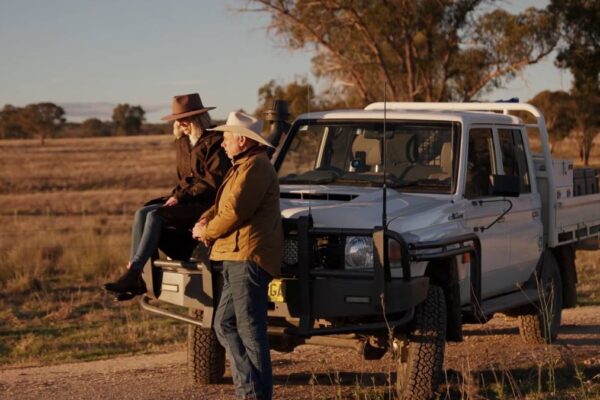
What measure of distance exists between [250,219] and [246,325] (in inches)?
24.8

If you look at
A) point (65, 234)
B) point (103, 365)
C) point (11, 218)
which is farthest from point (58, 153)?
point (103, 365)

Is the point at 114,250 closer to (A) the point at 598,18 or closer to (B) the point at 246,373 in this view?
(B) the point at 246,373

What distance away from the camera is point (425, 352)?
7.28m

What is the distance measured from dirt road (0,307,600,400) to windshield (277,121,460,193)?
1.40 m

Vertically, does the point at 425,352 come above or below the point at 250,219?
below

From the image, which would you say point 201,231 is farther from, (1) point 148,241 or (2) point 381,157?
(2) point 381,157

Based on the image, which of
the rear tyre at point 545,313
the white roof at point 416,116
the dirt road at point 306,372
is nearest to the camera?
the dirt road at point 306,372

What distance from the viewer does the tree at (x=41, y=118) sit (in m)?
76.6

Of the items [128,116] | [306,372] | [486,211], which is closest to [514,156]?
[486,211]

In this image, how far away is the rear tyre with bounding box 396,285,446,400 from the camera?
727 centimetres

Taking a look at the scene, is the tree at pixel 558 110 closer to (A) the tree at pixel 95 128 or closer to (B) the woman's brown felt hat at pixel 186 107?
(B) the woman's brown felt hat at pixel 186 107

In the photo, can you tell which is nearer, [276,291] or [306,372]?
[276,291]

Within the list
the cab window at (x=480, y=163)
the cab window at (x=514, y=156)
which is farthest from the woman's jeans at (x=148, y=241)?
the cab window at (x=514, y=156)

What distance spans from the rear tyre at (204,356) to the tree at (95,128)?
8978cm
